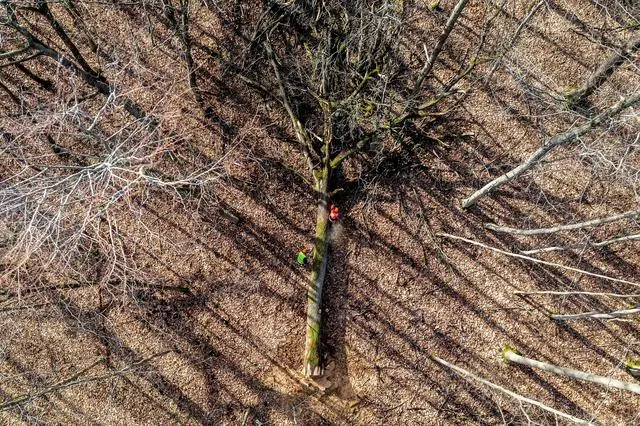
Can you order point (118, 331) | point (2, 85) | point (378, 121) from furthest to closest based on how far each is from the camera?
point (118, 331)
point (2, 85)
point (378, 121)

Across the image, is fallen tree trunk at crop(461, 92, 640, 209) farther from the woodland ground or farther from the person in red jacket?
the person in red jacket

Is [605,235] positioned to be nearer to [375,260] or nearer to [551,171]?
[551,171]

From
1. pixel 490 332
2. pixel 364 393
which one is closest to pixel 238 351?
pixel 364 393

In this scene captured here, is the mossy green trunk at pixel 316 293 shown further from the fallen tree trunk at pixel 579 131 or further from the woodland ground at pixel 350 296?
the fallen tree trunk at pixel 579 131

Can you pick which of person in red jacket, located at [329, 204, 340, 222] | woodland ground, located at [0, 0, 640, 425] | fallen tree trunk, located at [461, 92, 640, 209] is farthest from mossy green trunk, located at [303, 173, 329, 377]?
fallen tree trunk, located at [461, 92, 640, 209]

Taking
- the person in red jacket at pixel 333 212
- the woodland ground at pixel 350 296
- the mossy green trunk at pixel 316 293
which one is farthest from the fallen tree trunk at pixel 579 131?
the mossy green trunk at pixel 316 293

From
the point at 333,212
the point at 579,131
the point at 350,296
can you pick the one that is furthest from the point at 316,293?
the point at 579,131

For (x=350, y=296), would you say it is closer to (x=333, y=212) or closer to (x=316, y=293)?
(x=316, y=293)
